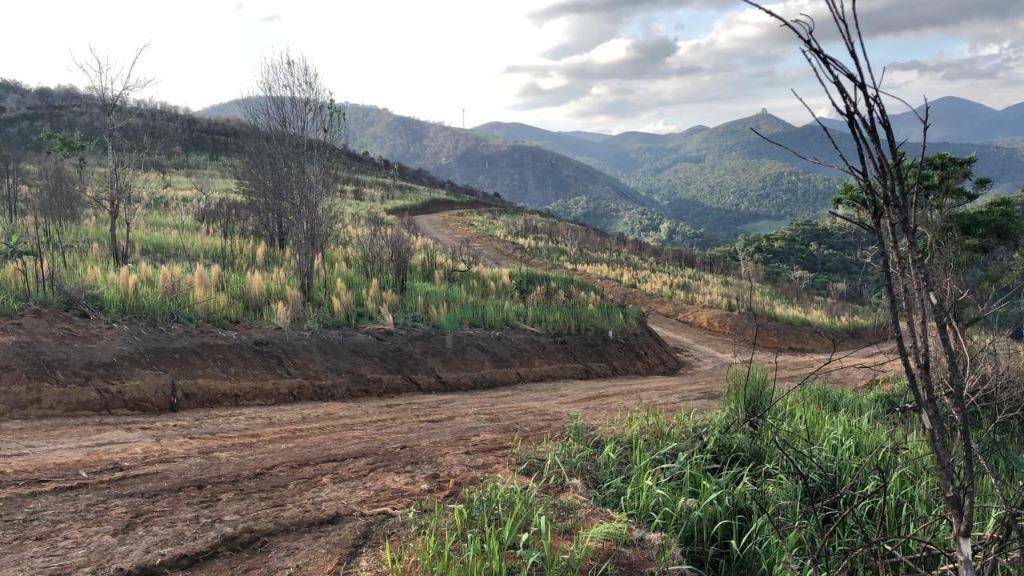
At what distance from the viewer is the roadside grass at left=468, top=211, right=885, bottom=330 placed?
20.5 m

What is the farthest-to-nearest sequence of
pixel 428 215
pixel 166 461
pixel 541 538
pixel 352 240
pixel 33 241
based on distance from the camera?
pixel 428 215
pixel 352 240
pixel 33 241
pixel 166 461
pixel 541 538

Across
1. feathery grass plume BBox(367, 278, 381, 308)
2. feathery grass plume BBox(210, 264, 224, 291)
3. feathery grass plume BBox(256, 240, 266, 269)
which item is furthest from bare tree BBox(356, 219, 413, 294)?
feathery grass plume BBox(210, 264, 224, 291)

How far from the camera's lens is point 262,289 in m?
8.71

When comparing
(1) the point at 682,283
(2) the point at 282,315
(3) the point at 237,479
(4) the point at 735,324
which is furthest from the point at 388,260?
(1) the point at 682,283

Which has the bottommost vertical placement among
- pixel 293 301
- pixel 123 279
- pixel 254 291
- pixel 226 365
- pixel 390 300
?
pixel 226 365

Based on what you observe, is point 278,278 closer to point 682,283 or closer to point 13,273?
point 13,273

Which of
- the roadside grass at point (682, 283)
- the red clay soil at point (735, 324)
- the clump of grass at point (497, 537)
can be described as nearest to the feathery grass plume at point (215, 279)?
the clump of grass at point (497, 537)

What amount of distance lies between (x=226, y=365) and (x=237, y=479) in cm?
326

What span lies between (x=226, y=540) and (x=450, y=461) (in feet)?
5.70

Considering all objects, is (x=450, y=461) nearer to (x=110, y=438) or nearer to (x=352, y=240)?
(x=110, y=438)

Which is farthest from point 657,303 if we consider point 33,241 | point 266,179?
point 33,241

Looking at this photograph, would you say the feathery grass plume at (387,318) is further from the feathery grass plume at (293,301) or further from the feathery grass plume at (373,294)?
the feathery grass plume at (293,301)

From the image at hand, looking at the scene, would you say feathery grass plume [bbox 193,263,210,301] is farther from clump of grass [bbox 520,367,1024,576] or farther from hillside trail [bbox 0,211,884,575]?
clump of grass [bbox 520,367,1024,576]

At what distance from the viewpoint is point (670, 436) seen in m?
4.84
